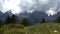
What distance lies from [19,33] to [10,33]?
26.5 inches

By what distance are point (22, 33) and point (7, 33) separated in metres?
1.12

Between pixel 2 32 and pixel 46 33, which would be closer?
pixel 2 32

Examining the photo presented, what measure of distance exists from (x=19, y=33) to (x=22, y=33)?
23cm

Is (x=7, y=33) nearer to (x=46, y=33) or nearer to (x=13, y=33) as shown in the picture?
(x=13, y=33)

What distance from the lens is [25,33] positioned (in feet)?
50.1

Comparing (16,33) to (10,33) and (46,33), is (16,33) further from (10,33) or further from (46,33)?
(46,33)

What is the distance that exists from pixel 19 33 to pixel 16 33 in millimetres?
261

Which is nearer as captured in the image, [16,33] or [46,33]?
[16,33]

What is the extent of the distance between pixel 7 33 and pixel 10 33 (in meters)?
0.22

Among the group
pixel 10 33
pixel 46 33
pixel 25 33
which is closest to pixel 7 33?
pixel 10 33

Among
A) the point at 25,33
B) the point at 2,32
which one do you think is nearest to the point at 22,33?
the point at 25,33

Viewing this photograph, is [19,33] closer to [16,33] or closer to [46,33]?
[16,33]

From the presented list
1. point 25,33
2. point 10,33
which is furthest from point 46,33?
point 10,33

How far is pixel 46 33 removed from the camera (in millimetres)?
16609
